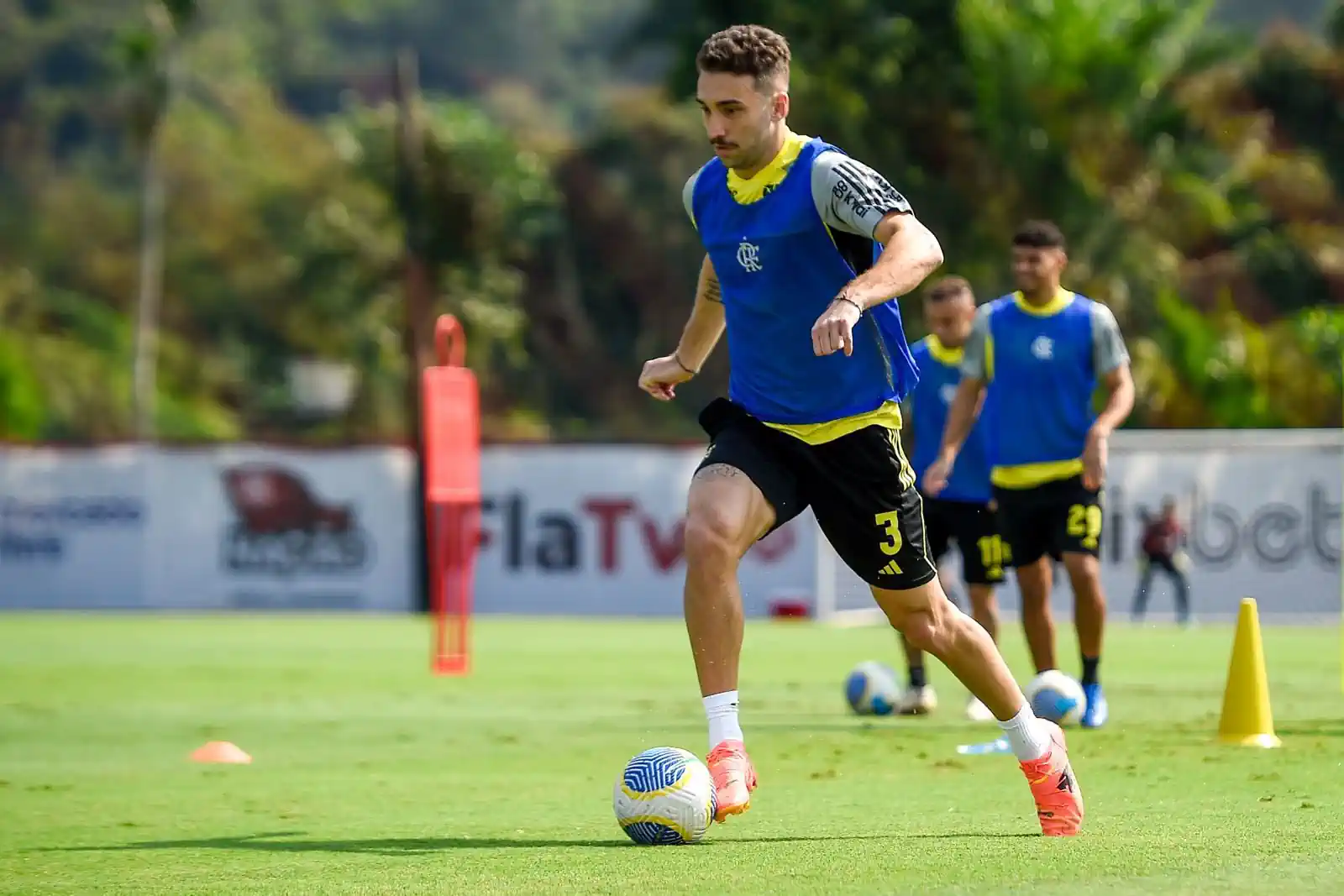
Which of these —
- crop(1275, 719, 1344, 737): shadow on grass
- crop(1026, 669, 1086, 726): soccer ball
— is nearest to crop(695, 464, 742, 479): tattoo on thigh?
crop(1026, 669, 1086, 726): soccer ball

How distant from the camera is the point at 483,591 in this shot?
29375mm

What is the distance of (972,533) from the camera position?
487 inches

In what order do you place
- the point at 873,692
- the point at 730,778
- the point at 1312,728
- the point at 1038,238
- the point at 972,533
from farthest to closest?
the point at 972,533 → the point at 873,692 → the point at 1038,238 → the point at 1312,728 → the point at 730,778

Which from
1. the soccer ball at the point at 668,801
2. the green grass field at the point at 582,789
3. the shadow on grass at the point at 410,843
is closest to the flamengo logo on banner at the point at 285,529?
the green grass field at the point at 582,789

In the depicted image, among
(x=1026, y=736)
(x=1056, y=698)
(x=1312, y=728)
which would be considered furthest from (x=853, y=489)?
(x=1312, y=728)

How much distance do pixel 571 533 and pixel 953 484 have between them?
17316mm

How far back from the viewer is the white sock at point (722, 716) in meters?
6.90

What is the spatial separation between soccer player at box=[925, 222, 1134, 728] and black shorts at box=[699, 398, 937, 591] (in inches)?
175

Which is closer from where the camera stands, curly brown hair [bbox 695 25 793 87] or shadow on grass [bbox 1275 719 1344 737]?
curly brown hair [bbox 695 25 793 87]

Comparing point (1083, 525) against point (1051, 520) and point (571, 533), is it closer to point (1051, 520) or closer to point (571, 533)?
point (1051, 520)

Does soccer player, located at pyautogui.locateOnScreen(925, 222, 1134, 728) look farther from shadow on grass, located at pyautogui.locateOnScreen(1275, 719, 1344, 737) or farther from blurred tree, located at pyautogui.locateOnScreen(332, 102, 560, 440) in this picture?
blurred tree, located at pyautogui.locateOnScreen(332, 102, 560, 440)

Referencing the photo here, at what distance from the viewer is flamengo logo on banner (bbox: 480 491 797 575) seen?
95.5ft

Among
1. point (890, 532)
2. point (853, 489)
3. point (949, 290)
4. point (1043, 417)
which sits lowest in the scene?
point (890, 532)

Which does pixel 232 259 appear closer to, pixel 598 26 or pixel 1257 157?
pixel 1257 157
